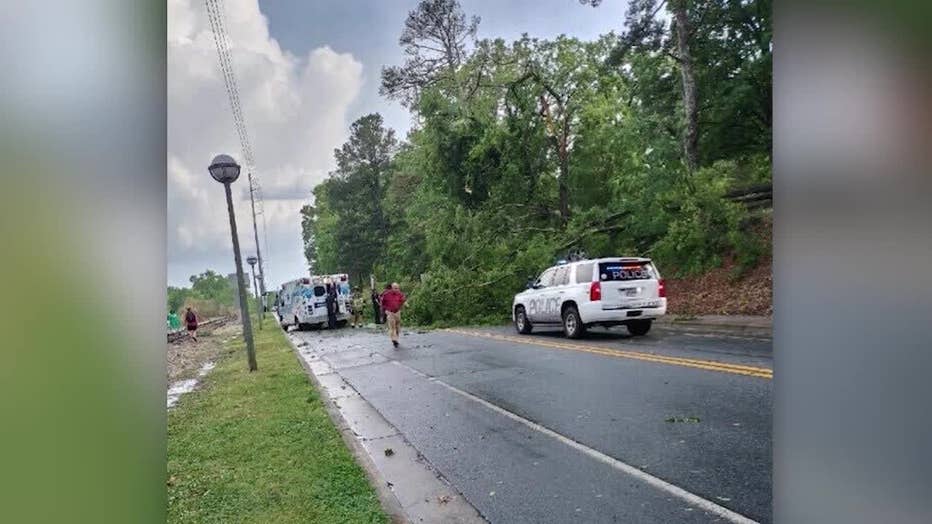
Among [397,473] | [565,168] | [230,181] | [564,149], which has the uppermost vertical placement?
[564,149]

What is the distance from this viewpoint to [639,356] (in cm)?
471

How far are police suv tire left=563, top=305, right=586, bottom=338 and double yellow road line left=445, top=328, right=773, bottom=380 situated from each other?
0.97 feet

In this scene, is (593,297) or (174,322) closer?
(174,322)

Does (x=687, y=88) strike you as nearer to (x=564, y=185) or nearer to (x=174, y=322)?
(x=564, y=185)

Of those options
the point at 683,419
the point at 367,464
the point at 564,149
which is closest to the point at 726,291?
the point at 683,419

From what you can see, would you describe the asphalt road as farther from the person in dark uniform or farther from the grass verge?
the grass verge

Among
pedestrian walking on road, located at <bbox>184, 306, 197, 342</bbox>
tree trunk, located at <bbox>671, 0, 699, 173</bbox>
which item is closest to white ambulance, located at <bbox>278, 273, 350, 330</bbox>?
pedestrian walking on road, located at <bbox>184, 306, 197, 342</bbox>

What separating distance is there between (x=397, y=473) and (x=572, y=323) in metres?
3.99

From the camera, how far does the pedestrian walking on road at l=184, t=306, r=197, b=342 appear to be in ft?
7.56

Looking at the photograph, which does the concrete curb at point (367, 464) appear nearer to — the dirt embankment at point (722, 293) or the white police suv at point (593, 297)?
the dirt embankment at point (722, 293)
